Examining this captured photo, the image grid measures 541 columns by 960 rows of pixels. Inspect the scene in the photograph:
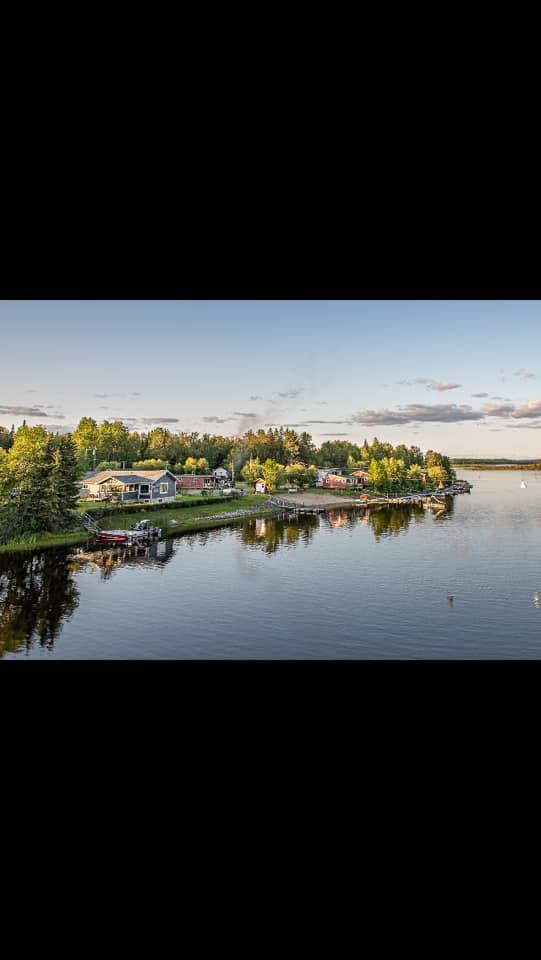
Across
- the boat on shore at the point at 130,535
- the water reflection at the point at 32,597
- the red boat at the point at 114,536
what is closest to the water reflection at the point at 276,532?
the boat on shore at the point at 130,535

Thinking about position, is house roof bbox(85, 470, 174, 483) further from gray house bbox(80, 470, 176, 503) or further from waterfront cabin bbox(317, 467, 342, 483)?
waterfront cabin bbox(317, 467, 342, 483)

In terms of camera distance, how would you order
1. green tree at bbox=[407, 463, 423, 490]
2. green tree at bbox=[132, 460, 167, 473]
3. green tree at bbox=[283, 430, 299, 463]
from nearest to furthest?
green tree at bbox=[132, 460, 167, 473], green tree at bbox=[283, 430, 299, 463], green tree at bbox=[407, 463, 423, 490]

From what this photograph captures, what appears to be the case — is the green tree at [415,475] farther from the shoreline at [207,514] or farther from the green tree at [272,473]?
the green tree at [272,473]

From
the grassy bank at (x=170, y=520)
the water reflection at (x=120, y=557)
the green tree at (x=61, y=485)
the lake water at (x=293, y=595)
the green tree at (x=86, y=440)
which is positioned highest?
the green tree at (x=86, y=440)

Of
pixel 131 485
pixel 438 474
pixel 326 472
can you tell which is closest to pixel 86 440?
pixel 131 485

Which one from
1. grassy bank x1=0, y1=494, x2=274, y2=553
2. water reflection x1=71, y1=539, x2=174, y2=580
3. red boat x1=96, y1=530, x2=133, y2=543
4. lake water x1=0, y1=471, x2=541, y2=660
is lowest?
lake water x1=0, y1=471, x2=541, y2=660

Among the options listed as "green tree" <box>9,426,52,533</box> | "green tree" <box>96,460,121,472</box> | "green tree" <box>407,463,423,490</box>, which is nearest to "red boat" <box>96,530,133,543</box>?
"green tree" <box>96,460,121,472</box>
